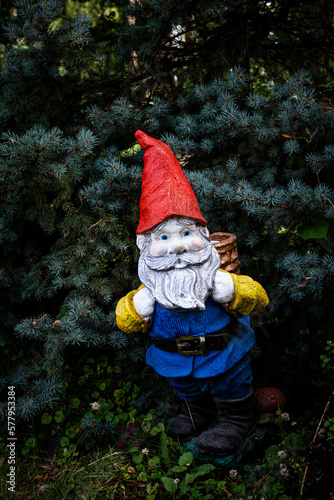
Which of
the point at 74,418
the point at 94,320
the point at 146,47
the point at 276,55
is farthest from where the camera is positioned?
the point at 276,55

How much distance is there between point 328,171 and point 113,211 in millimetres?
1463

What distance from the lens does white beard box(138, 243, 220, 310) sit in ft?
6.55

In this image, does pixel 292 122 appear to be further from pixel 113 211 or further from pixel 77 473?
pixel 77 473

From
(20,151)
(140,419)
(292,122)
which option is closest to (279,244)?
(292,122)

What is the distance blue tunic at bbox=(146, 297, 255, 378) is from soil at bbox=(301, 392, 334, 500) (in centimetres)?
54

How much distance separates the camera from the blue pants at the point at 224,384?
7.19 feet

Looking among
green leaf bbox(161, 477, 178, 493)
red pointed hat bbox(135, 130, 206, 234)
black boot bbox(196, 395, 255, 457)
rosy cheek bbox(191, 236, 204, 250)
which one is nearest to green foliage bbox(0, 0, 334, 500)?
green leaf bbox(161, 477, 178, 493)

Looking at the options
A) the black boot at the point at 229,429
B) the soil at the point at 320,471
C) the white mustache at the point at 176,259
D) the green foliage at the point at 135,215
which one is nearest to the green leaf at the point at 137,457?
the green foliage at the point at 135,215

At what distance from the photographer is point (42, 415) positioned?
2.65m

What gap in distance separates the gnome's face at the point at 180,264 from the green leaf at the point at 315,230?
687 mm

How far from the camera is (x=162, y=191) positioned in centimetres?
204

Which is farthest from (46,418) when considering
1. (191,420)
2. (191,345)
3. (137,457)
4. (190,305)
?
(190,305)

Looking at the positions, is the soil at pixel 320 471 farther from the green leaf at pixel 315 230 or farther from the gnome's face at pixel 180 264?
the green leaf at pixel 315 230

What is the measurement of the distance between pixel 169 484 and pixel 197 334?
76 centimetres
